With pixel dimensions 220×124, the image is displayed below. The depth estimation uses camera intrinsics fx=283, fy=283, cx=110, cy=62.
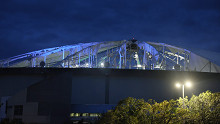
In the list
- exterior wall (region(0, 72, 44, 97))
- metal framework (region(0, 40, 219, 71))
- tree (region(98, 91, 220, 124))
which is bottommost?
tree (region(98, 91, 220, 124))

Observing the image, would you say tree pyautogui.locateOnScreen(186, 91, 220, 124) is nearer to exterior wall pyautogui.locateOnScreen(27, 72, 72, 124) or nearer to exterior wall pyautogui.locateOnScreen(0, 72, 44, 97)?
exterior wall pyautogui.locateOnScreen(27, 72, 72, 124)

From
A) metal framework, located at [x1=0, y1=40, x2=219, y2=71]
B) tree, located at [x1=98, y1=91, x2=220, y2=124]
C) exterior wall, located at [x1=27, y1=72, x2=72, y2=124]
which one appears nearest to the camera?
tree, located at [x1=98, y1=91, x2=220, y2=124]

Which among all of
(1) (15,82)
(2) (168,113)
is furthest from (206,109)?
(1) (15,82)

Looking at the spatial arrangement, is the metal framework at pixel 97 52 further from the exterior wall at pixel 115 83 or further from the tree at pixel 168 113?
the tree at pixel 168 113

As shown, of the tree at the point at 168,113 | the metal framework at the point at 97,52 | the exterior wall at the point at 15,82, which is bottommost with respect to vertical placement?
the tree at the point at 168,113

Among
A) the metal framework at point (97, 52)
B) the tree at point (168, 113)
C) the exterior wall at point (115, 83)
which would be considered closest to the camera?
the tree at point (168, 113)

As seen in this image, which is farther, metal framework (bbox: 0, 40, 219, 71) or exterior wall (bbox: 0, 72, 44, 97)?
metal framework (bbox: 0, 40, 219, 71)

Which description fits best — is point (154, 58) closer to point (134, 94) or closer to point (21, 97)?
point (134, 94)

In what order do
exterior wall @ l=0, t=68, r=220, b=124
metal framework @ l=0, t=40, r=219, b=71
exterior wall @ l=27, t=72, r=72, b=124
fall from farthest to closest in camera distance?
metal framework @ l=0, t=40, r=219, b=71 → exterior wall @ l=0, t=68, r=220, b=124 → exterior wall @ l=27, t=72, r=72, b=124

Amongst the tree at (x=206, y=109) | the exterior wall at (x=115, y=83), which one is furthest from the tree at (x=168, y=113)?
the exterior wall at (x=115, y=83)

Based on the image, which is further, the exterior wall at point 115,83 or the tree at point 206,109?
the exterior wall at point 115,83

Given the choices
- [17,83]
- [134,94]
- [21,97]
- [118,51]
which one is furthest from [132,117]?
[118,51]

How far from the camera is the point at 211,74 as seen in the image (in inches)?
1941

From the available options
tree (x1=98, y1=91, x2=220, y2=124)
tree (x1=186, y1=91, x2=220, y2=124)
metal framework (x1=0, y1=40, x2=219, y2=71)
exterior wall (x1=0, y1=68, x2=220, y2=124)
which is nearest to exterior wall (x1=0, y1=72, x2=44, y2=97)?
exterior wall (x1=0, y1=68, x2=220, y2=124)
